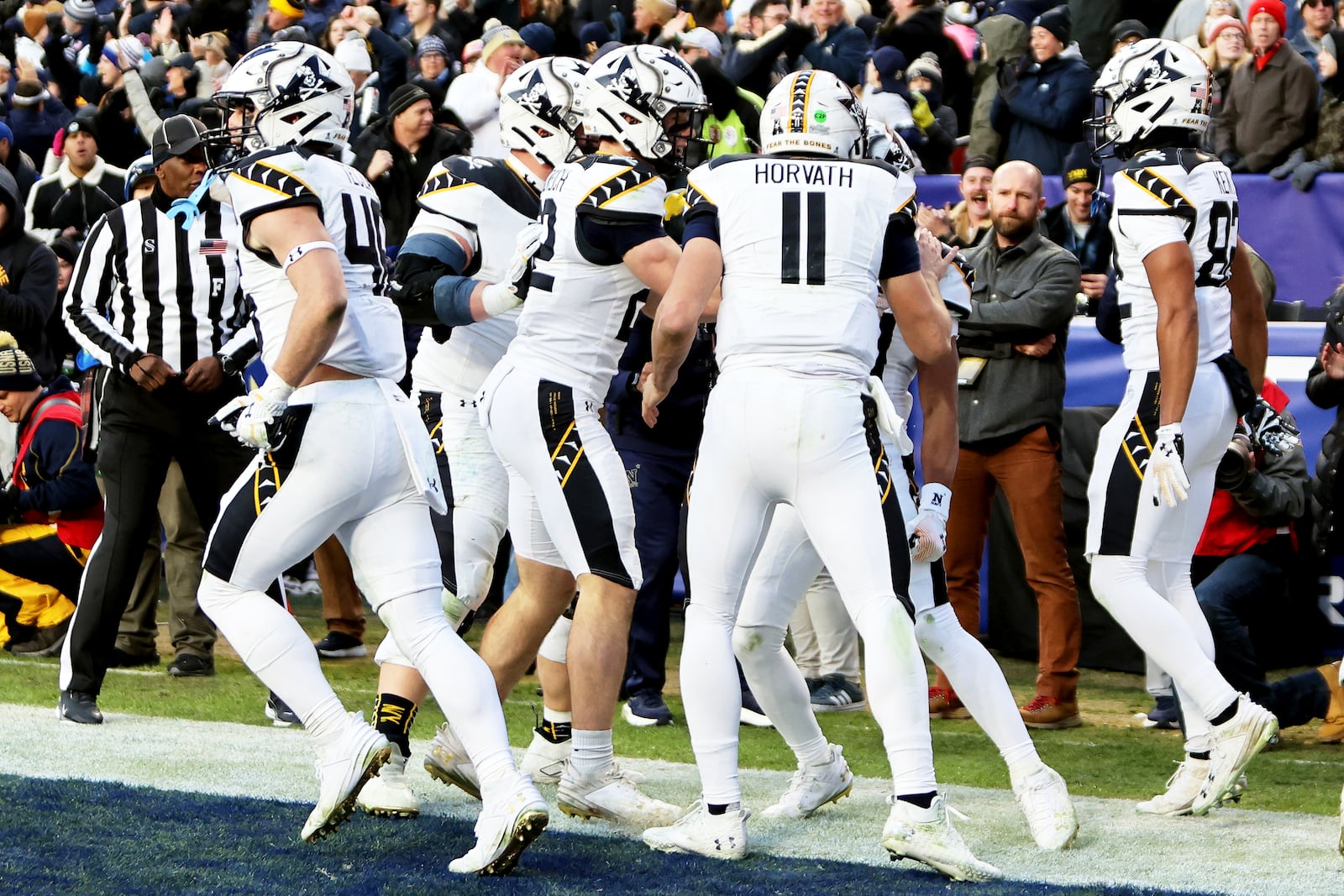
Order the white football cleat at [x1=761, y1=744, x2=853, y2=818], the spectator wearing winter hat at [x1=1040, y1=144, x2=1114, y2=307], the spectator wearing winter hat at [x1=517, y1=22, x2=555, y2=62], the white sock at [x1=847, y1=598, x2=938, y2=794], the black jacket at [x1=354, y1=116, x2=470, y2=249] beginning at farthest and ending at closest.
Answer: the spectator wearing winter hat at [x1=517, y1=22, x2=555, y2=62] < the black jacket at [x1=354, y1=116, x2=470, y2=249] < the spectator wearing winter hat at [x1=1040, y1=144, x2=1114, y2=307] < the white football cleat at [x1=761, y1=744, x2=853, y2=818] < the white sock at [x1=847, y1=598, x2=938, y2=794]

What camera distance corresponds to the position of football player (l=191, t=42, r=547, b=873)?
4.09 m

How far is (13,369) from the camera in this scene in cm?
767

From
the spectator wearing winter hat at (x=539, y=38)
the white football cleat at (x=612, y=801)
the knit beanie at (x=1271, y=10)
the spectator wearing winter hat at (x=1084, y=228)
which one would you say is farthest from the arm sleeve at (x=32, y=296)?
the knit beanie at (x=1271, y=10)

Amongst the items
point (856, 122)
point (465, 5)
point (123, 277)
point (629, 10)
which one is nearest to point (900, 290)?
point (856, 122)

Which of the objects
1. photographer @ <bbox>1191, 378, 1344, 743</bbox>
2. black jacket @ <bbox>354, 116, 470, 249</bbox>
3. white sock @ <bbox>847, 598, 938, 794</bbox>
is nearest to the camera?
white sock @ <bbox>847, 598, 938, 794</bbox>

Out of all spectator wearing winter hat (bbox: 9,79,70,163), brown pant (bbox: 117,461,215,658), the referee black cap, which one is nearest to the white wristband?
the referee black cap

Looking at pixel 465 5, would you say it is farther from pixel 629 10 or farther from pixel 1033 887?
pixel 1033 887

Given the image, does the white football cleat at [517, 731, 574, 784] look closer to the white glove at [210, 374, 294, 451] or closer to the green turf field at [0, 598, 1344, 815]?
the green turf field at [0, 598, 1344, 815]

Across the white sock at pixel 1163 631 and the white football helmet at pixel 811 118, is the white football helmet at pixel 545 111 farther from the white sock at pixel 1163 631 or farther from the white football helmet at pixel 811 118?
the white sock at pixel 1163 631

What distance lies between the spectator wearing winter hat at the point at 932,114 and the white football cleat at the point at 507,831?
7306 millimetres

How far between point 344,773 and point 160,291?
3.08 m

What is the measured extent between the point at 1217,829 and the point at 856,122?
205 centimetres

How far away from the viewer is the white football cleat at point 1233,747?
472 cm

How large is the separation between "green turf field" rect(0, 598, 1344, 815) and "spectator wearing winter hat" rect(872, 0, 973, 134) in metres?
4.89
